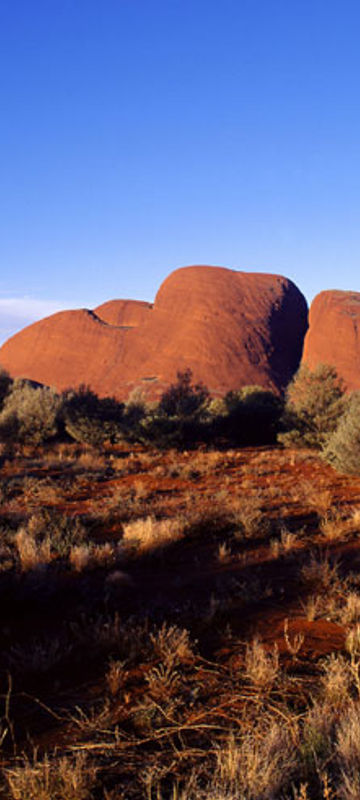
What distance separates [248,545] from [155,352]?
52.2 meters

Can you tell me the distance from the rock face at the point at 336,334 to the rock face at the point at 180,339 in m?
3.28

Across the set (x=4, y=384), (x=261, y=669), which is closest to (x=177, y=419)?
(x=4, y=384)

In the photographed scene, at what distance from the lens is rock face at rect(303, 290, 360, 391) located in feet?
165

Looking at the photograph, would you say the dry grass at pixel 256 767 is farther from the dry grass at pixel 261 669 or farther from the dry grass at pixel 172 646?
the dry grass at pixel 172 646

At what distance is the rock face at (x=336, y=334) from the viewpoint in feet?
165

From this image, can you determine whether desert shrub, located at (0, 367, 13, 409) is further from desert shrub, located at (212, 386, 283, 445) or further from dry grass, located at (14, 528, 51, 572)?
dry grass, located at (14, 528, 51, 572)

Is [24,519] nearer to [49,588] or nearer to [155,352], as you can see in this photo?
[49,588]

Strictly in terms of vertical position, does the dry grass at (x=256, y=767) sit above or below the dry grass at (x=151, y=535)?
above

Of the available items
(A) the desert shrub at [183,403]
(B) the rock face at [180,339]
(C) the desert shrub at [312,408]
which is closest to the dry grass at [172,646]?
(C) the desert shrub at [312,408]

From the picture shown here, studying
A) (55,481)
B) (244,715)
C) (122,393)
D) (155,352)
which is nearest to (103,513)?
(55,481)

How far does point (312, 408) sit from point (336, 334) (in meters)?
38.7

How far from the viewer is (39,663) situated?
124 inches

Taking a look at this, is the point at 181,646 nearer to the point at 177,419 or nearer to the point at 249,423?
the point at 177,419

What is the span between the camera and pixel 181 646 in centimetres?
317
